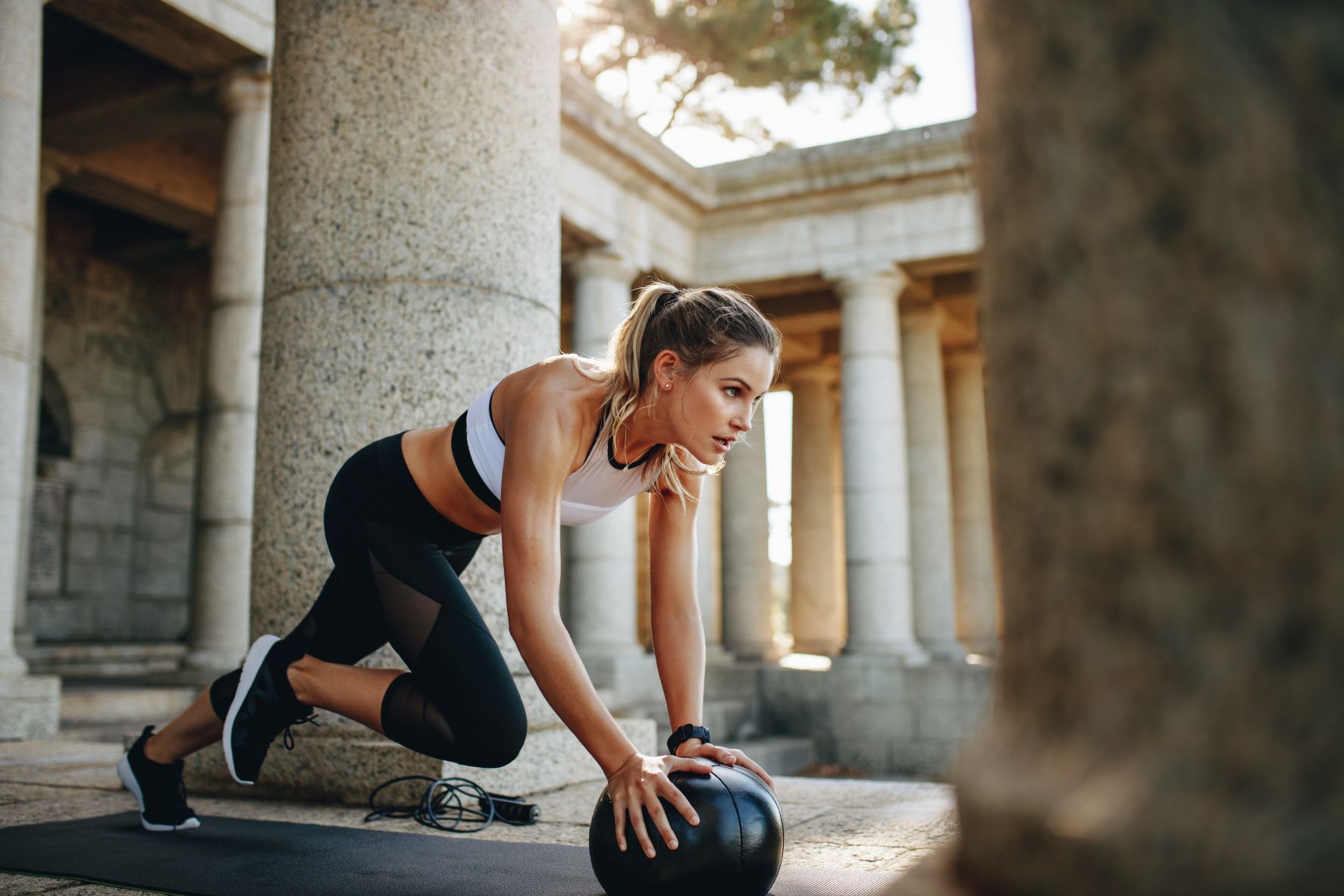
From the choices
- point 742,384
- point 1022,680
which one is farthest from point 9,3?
point 1022,680

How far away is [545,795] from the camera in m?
5.14

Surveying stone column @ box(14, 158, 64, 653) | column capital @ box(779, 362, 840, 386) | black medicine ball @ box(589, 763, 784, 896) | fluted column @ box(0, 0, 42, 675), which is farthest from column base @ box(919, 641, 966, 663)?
black medicine ball @ box(589, 763, 784, 896)

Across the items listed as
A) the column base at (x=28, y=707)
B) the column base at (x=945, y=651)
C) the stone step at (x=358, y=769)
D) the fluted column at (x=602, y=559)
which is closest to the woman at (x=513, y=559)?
the stone step at (x=358, y=769)

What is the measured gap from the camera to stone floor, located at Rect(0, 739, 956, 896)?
381 cm

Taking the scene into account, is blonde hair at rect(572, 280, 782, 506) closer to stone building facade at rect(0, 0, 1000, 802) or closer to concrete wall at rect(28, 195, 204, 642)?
stone building facade at rect(0, 0, 1000, 802)

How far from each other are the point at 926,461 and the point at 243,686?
47.5ft

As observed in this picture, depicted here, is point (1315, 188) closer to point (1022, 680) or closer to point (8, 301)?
point (1022, 680)

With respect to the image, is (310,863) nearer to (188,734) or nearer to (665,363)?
(188,734)

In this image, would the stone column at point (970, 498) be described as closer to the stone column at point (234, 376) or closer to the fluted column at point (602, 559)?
the fluted column at point (602, 559)

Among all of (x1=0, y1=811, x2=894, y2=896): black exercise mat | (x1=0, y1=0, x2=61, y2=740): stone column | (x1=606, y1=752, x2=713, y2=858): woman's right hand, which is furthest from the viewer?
(x1=0, y1=0, x2=61, y2=740): stone column

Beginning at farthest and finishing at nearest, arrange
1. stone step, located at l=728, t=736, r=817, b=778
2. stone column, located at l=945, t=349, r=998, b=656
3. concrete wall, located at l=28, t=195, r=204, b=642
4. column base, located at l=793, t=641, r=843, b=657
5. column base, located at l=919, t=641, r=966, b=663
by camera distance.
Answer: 1. stone column, located at l=945, t=349, r=998, b=656
2. column base, located at l=793, t=641, r=843, b=657
3. column base, located at l=919, t=641, r=966, b=663
4. concrete wall, located at l=28, t=195, r=204, b=642
5. stone step, located at l=728, t=736, r=817, b=778

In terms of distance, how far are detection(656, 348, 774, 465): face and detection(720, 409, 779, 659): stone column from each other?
15.0m

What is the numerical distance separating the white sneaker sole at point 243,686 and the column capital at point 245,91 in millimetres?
9290

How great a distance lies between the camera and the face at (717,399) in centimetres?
324
